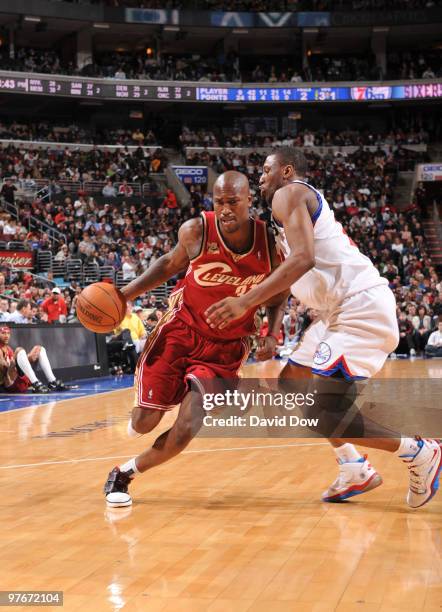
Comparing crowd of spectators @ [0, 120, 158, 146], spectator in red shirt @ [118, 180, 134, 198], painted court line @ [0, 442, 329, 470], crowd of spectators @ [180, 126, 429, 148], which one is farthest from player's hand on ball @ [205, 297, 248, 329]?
crowd of spectators @ [180, 126, 429, 148]

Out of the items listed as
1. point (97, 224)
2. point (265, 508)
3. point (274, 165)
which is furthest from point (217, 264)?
point (97, 224)

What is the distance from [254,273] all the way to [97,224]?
60.6ft

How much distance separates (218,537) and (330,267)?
1.43 m

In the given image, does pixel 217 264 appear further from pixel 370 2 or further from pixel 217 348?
pixel 370 2

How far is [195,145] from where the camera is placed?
3050 centimetres

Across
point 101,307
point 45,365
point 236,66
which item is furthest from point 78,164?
point 101,307

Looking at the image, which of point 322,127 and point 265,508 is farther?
point 322,127

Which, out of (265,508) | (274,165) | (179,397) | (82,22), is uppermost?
(82,22)

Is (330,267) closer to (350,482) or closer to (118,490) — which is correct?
(350,482)

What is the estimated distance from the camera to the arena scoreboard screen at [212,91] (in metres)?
28.3

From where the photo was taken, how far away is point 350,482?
439cm

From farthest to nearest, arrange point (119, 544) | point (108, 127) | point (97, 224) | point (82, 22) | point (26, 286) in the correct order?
1. point (108, 127)
2. point (82, 22)
3. point (97, 224)
4. point (26, 286)
5. point (119, 544)

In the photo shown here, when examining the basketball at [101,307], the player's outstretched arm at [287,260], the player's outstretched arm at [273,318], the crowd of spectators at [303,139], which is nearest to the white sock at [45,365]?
the basketball at [101,307]

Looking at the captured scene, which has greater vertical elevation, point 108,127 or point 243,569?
point 108,127
